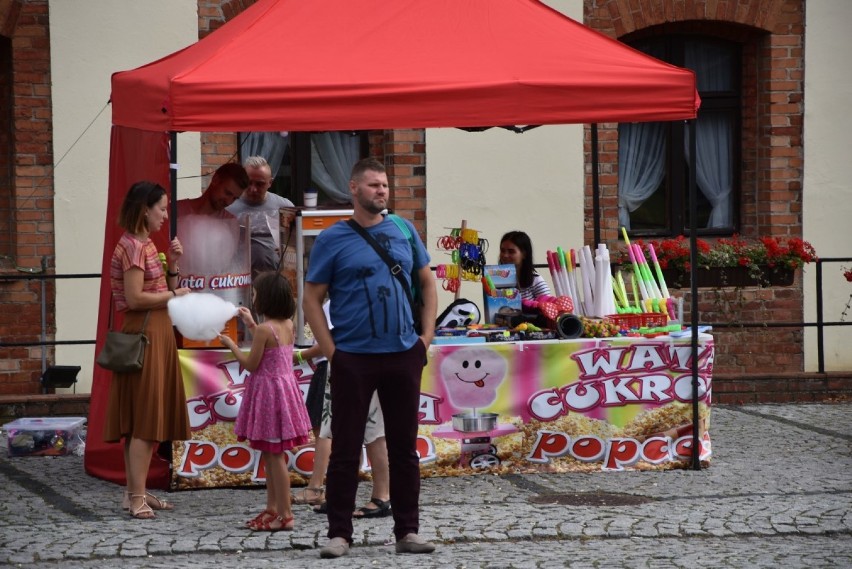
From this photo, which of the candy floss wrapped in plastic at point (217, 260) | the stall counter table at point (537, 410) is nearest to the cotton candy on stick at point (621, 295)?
the stall counter table at point (537, 410)

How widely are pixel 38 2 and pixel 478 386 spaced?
5391mm

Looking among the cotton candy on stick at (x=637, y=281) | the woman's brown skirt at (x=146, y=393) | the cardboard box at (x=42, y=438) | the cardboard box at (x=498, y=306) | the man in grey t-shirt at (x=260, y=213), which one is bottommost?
the cardboard box at (x=42, y=438)

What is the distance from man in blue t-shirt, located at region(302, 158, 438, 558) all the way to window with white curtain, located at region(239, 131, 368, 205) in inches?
237

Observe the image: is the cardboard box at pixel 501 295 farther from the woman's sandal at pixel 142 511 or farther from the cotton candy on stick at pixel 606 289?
the woman's sandal at pixel 142 511

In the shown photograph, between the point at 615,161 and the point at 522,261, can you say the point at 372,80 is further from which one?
the point at 615,161

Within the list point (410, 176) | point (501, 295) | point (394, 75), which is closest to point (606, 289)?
point (501, 295)

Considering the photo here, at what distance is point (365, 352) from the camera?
663 centimetres

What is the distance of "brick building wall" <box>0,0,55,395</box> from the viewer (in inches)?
465

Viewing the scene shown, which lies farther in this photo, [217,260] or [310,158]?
[310,158]

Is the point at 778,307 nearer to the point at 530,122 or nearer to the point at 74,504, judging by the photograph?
the point at 530,122

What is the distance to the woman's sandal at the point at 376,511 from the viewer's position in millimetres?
7594

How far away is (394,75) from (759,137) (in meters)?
5.82

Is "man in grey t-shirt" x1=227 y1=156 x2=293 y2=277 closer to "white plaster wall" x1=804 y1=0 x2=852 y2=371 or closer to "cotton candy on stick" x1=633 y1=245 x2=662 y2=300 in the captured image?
"cotton candy on stick" x1=633 y1=245 x2=662 y2=300

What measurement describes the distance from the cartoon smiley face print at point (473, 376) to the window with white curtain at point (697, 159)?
485 cm
